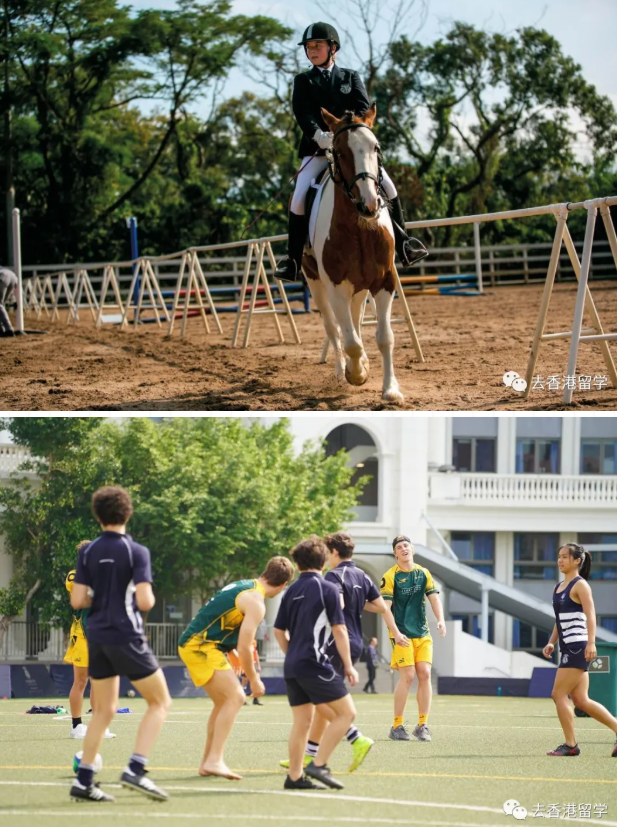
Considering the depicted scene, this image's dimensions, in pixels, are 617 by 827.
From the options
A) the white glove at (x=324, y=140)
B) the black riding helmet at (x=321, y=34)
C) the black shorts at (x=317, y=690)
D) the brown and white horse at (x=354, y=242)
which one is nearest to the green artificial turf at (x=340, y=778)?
the black shorts at (x=317, y=690)

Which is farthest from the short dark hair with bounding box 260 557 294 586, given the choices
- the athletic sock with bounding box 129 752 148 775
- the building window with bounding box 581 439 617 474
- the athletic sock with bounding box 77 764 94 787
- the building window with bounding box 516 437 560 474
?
the building window with bounding box 581 439 617 474

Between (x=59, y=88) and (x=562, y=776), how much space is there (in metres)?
42.5

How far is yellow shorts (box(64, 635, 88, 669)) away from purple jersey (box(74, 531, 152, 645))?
4.00 meters

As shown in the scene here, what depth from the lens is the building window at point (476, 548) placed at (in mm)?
41156

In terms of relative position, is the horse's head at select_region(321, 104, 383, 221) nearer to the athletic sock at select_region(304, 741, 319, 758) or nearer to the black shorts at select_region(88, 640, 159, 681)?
the athletic sock at select_region(304, 741, 319, 758)

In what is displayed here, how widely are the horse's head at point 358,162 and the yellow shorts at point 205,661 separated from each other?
3933mm

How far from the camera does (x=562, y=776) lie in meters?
7.27

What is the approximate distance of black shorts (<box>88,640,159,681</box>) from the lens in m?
6.38

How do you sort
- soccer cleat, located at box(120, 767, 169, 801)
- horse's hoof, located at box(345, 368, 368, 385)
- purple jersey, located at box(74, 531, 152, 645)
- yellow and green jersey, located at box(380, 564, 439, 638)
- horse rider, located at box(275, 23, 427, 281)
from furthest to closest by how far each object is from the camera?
horse rider, located at box(275, 23, 427, 281) → horse's hoof, located at box(345, 368, 368, 385) → yellow and green jersey, located at box(380, 564, 439, 638) → purple jersey, located at box(74, 531, 152, 645) → soccer cleat, located at box(120, 767, 169, 801)

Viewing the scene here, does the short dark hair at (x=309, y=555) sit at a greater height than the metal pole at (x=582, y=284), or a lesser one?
lesser

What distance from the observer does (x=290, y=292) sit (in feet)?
116

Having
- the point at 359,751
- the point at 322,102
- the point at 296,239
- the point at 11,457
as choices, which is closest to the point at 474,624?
the point at 11,457

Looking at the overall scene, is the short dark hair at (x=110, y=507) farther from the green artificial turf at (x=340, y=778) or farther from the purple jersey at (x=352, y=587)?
the purple jersey at (x=352, y=587)

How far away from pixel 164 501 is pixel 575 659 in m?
22.2
